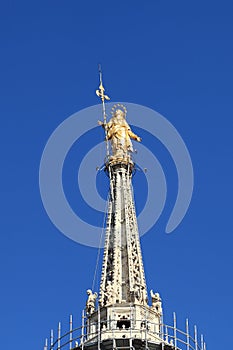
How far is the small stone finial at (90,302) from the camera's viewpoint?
273 ft

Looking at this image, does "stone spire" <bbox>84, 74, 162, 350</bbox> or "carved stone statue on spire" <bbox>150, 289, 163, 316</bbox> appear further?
"carved stone statue on spire" <bbox>150, 289, 163, 316</bbox>

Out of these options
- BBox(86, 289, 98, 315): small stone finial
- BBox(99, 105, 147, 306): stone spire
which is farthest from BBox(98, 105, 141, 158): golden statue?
BBox(86, 289, 98, 315): small stone finial

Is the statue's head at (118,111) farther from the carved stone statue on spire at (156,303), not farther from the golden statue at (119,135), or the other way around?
the carved stone statue on spire at (156,303)

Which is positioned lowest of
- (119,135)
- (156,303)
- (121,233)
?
(156,303)

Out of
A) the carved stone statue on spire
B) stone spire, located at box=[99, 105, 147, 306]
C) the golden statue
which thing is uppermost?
the golden statue

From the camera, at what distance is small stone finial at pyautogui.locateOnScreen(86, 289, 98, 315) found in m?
83.2

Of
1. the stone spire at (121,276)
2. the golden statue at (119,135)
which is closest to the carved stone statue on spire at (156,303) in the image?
the stone spire at (121,276)

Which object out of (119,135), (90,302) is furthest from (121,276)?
(119,135)

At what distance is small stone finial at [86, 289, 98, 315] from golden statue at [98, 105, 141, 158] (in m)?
13.8

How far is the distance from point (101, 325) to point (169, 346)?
571 cm

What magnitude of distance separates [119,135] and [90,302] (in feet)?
56.2

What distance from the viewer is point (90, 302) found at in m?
83.8

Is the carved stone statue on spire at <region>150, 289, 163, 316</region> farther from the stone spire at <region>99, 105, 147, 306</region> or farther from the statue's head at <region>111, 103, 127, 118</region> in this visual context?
the statue's head at <region>111, 103, 127, 118</region>

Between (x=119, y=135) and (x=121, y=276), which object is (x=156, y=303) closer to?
(x=121, y=276)
